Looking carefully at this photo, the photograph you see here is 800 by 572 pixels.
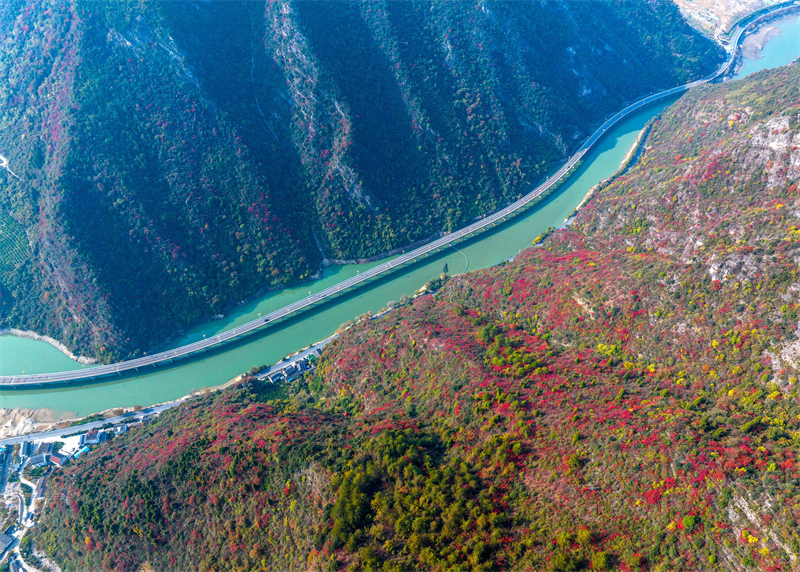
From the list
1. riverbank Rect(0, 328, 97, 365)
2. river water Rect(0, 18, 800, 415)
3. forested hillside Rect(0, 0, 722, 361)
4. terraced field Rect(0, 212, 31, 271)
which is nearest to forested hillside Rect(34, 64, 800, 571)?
river water Rect(0, 18, 800, 415)

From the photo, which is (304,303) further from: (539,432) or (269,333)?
(539,432)

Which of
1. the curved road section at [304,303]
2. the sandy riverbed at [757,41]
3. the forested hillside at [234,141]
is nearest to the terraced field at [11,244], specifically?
the forested hillside at [234,141]

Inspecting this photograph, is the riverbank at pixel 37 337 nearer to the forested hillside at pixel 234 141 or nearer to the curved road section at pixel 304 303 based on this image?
the forested hillside at pixel 234 141

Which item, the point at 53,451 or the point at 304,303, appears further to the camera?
the point at 304,303

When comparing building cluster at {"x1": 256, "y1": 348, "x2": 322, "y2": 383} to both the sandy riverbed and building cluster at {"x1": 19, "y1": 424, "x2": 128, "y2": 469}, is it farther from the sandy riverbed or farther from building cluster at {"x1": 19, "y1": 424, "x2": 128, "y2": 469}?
the sandy riverbed

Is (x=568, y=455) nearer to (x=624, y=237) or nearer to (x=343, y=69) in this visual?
(x=624, y=237)

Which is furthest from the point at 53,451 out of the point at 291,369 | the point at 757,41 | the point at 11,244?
the point at 757,41

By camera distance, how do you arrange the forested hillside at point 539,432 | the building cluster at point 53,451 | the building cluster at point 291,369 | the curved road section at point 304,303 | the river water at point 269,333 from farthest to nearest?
the curved road section at point 304,303 < the river water at point 269,333 < the building cluster at point 291,369 < the building cluster at point 53,451 < the forested hillside at point 539,432
